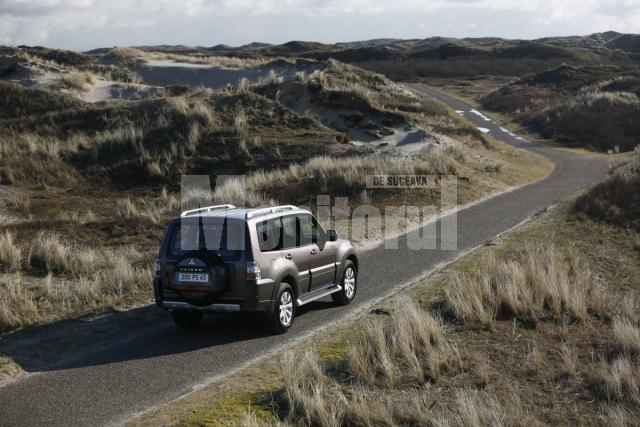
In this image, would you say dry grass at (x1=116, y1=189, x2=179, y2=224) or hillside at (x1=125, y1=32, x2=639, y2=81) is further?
hillside at (x1=125, y1=32, x2=639, y2=81)

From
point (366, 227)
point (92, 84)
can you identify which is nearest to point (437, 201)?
point (366, 227)

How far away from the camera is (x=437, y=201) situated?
2698 centimetres

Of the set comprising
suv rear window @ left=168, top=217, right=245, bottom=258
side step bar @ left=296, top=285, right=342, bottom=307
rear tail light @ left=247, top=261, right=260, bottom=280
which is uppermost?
suv rear window @ left=168, top=217, right=245, bottom=258

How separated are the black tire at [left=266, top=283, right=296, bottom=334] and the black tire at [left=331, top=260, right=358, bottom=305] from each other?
6.30ft

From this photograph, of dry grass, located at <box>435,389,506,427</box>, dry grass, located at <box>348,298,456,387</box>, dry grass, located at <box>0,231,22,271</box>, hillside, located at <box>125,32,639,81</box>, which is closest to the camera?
dry grass, located at <box>435,389,506,427</box>

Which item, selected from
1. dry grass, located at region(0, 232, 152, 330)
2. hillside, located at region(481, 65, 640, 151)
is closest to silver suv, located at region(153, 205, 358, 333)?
dry grass, located at region(0, 232, 152, 330)

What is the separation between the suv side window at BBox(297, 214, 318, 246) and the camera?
12.4 metres

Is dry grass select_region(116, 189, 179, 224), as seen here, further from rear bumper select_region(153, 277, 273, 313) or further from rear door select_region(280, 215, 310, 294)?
rear bumper select_region(153, 277, 273, 313)

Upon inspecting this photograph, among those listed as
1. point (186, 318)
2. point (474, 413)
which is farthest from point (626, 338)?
point (186, 318)

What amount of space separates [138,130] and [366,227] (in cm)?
1836

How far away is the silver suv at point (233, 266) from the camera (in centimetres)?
1095

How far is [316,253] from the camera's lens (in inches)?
498

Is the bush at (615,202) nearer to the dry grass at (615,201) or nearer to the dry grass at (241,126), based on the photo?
the dry grass at (615,201)

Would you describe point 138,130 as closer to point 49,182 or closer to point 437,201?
point 49,182
